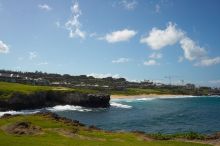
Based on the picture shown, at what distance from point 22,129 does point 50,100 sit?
8892cm

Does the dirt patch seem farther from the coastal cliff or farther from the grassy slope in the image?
the coastal cliff

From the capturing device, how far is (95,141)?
131ft

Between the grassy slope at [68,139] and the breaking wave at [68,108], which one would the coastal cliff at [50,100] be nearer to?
the breaking wave at [68,108]

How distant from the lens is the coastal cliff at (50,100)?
113625 mm

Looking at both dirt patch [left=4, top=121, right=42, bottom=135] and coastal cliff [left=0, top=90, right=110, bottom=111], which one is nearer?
dirt patch [left=4, top=121, right=42, bottom=135]

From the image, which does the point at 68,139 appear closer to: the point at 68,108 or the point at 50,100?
the point at 68,108

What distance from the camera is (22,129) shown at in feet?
145

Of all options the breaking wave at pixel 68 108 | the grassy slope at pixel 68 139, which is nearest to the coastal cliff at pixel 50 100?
the breaking wave at pixel 68 108

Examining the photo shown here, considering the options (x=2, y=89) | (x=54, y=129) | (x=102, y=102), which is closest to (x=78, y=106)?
(x=102, y=102)

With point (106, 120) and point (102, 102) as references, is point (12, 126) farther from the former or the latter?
point (102, 102)

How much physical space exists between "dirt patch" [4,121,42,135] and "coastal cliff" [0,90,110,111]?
6646cm

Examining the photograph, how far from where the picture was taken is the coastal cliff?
373ft

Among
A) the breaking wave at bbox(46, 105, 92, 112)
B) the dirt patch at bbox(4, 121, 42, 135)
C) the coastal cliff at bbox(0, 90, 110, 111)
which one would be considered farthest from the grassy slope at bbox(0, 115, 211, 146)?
the breaking wave at bbox(46, 105, 92, 112)

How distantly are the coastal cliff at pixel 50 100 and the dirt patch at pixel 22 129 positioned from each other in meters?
66.5
